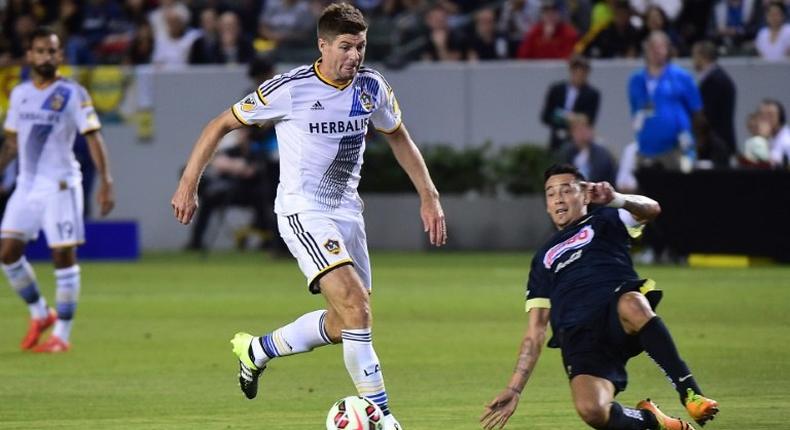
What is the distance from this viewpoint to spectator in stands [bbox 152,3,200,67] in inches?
1088

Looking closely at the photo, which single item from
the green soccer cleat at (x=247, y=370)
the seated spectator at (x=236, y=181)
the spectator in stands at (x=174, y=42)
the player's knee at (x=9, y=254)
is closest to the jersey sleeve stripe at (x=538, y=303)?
the green soccer cleat at (x=247, y=370)

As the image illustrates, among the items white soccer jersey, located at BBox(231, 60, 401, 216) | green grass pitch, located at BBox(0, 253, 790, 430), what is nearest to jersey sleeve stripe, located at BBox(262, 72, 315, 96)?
white soccer jersey, located at BBox(231, 60, 401, 216)

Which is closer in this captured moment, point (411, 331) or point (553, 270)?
point (553, 270)

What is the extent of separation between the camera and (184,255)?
25312 mm

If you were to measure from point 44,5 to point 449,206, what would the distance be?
945cm

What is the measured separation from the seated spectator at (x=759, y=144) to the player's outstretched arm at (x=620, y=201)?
12879 millimetres

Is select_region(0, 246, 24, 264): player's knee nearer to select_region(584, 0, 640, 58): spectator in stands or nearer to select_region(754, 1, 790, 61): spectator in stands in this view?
select_region(584, 0, 640, 58): spectator in stands

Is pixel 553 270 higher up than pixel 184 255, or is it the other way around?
pixel 553 270

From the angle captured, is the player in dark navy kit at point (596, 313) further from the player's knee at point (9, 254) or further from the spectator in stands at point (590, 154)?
the spectator in stands at point (590, 154)

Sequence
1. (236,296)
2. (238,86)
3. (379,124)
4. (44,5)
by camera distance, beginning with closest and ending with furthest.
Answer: (379,124) → (236,296) → (238,86) → (44,5)

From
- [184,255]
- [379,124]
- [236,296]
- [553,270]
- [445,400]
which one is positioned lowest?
[184,255]

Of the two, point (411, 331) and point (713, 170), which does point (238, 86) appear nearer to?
point (713, 170)

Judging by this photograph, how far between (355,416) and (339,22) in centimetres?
218

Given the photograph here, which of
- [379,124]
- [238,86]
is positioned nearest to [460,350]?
[379,124]
